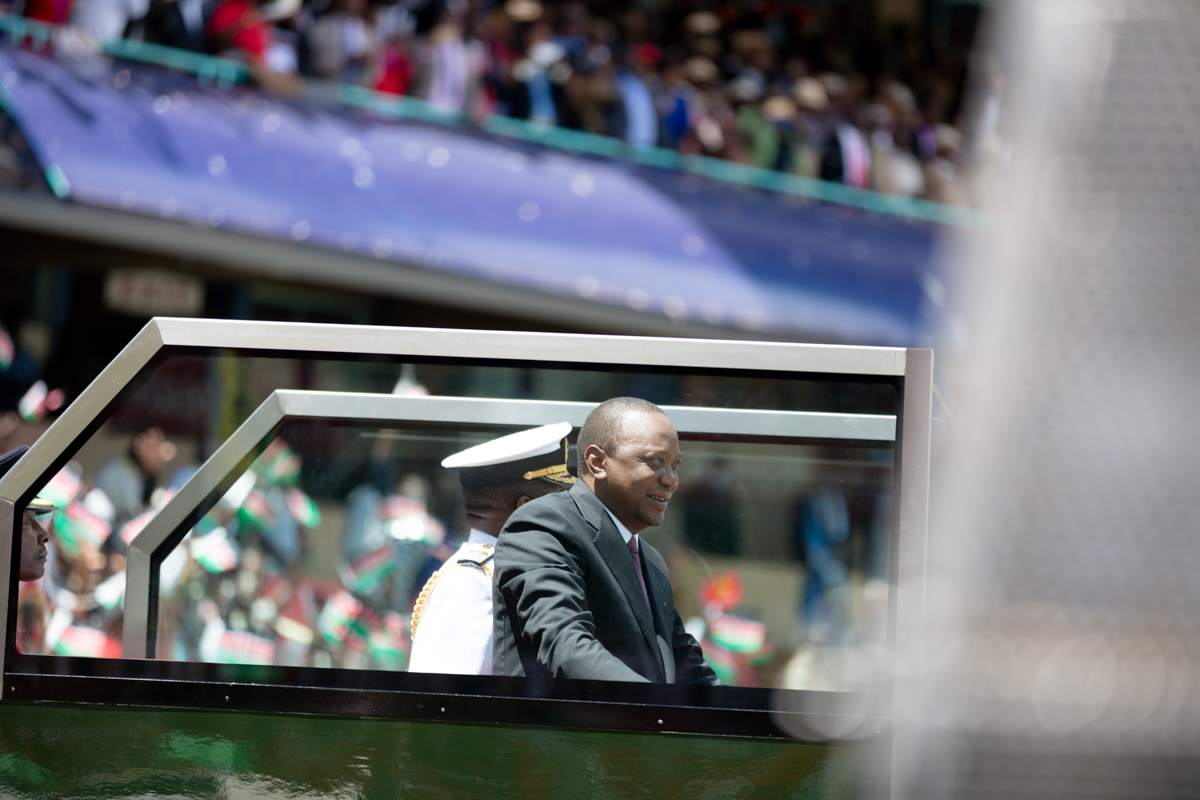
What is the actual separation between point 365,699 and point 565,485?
58cm

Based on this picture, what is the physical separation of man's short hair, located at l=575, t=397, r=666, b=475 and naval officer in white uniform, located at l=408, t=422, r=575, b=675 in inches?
3.4

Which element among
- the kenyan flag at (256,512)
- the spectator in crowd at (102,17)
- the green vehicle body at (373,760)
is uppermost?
the spectator in crowd at (102,17)

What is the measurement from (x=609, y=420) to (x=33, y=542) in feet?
3.57

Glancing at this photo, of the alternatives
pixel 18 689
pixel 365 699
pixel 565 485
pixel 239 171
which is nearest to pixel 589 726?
pixel 365 699

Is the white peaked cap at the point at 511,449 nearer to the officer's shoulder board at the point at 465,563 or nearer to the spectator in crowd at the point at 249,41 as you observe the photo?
the officer's shoulder board at the point at 465,563

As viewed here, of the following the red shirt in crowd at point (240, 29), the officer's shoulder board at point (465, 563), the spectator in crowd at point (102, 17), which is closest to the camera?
the officer's shoulder board at point (465, 563)

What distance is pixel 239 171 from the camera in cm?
924

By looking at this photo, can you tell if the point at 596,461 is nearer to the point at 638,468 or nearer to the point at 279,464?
the point at 638,468

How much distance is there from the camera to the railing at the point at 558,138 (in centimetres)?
900

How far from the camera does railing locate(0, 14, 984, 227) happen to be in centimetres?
900

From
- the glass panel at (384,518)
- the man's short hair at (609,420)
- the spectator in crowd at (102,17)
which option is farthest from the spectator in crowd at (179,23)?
the man's short hair at (609,420)

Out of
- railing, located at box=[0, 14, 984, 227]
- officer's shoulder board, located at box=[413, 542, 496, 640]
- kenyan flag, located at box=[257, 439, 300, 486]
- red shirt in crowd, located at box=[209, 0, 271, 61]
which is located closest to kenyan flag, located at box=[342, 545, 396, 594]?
officer's shoulder board, located at box=[413, 542, 496, 640]

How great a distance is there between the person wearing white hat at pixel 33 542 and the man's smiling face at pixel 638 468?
1.03 m

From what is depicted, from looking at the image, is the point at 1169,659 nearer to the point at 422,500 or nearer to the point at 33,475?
the point at 422,500
